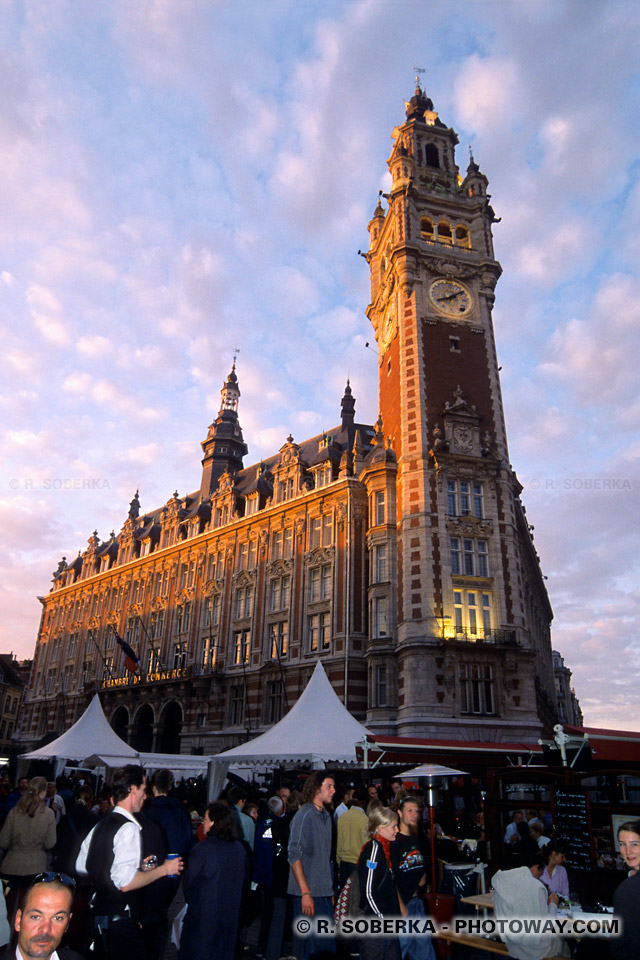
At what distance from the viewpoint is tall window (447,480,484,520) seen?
3406cm

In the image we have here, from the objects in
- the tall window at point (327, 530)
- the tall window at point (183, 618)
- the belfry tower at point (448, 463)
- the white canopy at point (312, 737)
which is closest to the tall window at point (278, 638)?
the tall window at point (327, 530)

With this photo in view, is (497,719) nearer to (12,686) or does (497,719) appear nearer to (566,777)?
(566,777)

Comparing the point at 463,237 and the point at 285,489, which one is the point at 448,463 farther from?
the point at 463,237

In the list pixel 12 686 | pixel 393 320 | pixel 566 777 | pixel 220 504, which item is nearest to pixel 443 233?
pixel 393 320

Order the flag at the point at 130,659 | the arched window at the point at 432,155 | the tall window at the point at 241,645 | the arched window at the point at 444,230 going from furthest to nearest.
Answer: the arched window at the point at 432,155 < the arched window at the point at 444,230 < the flag at the point at 130,659 < the tall window at the point at 241,645

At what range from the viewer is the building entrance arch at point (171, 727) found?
44.9 meters

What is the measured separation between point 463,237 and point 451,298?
6595mm

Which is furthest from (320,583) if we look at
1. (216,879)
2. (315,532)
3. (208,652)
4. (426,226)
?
(216,879)

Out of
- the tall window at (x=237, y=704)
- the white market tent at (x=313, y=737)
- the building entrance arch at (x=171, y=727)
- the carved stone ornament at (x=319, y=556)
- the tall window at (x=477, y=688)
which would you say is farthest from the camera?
the building entrance arch at (x=171, y=727)

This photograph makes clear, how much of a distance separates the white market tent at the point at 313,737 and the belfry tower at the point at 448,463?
1043 cm

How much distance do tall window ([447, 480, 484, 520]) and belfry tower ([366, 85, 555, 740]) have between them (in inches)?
2.6

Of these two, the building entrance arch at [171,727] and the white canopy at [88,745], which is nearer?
the white canopy at [88,745]

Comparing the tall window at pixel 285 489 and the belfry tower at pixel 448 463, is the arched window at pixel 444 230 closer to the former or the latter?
the belfry tower at pixel 448 463

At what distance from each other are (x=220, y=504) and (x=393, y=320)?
60.5ft
